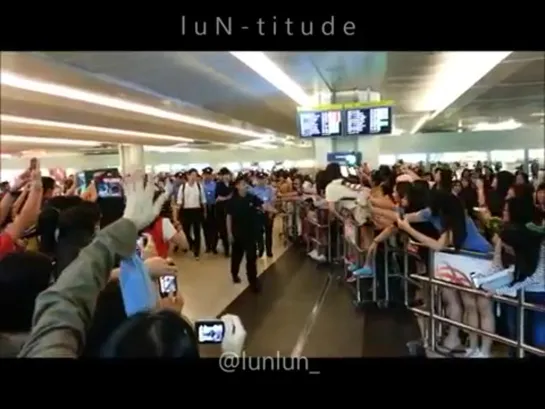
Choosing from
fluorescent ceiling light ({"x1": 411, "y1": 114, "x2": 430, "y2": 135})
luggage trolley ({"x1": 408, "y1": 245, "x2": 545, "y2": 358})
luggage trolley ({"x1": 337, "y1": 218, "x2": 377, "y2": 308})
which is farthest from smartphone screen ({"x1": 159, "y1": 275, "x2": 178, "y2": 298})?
fluorescent ceiling light ({"x1": 411, "y1": 114, "x2": 430, "y2": 135})

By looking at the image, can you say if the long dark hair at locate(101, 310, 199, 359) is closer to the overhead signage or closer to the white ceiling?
the white ceiling

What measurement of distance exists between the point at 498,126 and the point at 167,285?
3.41 ft

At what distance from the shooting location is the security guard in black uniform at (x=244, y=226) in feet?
4.62

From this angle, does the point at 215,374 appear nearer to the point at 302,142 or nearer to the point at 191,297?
the point at 191,297

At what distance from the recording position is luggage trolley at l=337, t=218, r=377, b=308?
1472mm

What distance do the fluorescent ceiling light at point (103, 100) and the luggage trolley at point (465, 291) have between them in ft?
1.75

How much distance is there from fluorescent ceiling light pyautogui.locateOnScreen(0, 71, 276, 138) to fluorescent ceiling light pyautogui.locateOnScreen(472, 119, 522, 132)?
0.64 m

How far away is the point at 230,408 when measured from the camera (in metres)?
1.29

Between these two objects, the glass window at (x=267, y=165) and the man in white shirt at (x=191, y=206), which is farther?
the glass window at (x=267, y=165)

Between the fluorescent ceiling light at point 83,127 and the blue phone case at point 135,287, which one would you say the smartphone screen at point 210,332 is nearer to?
the blue phone case at point 135,287

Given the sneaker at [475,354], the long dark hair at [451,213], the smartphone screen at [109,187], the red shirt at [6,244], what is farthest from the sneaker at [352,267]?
the red shirt at [6,244]

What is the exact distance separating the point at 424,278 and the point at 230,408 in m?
0.60

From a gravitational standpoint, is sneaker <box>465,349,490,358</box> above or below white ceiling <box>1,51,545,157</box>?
below
